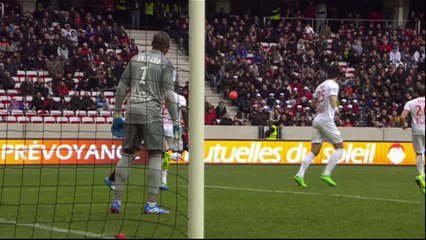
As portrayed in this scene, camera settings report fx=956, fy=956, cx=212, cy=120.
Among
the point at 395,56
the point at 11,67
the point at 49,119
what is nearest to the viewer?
the point at 49,119

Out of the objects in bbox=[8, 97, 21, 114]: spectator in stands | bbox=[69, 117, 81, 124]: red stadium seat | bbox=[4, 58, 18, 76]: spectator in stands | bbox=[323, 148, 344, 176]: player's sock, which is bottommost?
bbox=[69, 117, 81, 124]: red stadium seat

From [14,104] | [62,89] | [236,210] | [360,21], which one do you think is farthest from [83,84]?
[360,21]

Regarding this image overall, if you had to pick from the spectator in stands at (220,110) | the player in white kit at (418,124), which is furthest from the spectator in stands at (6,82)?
the player in white kit at (418,124)

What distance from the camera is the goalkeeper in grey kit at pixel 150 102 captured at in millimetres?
10836

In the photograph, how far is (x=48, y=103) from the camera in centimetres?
2784

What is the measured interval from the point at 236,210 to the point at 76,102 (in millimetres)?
16480

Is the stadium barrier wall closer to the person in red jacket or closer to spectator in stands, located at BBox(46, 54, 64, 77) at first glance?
spectator in stands, located at BBox(46, 54, 64, 77)

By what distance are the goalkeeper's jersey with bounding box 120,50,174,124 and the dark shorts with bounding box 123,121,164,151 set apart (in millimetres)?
72

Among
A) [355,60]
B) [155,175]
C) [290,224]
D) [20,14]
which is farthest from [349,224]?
[355,60]

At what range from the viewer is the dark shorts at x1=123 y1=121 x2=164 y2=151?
10.8 meters

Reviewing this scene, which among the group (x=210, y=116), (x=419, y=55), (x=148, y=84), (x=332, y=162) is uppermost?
(x=148, y=84)

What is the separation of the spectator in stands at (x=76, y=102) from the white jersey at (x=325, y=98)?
1184 centimetres

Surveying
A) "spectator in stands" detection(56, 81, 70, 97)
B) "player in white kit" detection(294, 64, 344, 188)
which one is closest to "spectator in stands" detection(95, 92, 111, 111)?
"spectator in stands" detection(56, 81, 70, 97)

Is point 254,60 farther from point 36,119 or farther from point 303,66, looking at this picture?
point 36,119
